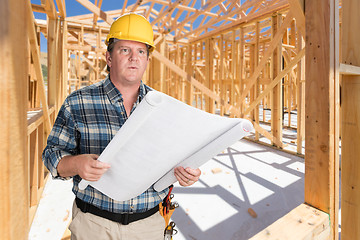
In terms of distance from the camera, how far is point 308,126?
1352 mm

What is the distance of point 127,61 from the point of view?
3.63 feet

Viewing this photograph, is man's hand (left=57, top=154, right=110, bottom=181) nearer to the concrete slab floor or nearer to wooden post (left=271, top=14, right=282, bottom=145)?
the concrete slab floor

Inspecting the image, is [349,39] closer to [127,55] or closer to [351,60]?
[351,60]

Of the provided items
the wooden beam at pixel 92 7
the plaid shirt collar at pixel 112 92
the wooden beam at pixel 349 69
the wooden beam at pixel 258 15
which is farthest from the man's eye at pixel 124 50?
the wooden beam at pixel 258 15

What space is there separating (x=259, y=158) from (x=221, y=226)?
2.56 m

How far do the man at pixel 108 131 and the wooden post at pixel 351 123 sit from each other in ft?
4.18

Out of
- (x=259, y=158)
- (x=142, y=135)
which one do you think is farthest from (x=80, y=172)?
(x=259, y=158)

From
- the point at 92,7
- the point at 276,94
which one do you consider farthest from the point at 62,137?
the point at 276,94

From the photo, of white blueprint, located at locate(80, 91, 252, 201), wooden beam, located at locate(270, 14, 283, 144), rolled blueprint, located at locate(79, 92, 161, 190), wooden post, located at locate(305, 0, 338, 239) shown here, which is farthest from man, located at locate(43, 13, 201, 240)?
wooden beam, located at locate(270, 14, 283, 144)

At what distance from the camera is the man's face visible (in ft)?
3.63

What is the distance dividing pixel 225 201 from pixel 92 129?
2262 mm

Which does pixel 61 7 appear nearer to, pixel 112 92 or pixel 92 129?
pixel 112 92

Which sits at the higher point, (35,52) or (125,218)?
(35,52)

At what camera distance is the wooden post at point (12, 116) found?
1.42ft
